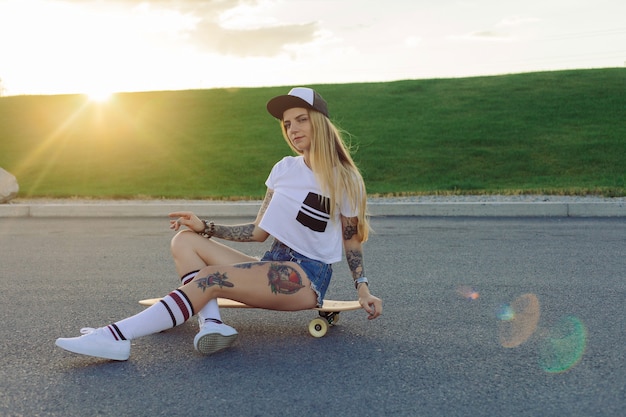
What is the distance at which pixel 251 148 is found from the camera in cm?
2244

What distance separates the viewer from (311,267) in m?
4.02

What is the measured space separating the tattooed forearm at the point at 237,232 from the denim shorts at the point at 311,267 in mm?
314

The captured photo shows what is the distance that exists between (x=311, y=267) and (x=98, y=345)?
121 cm

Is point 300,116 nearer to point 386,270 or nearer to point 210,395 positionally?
point 210,395

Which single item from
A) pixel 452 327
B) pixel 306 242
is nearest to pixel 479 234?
pixel 452 327

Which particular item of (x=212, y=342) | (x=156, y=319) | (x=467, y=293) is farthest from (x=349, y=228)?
(x=467, y=293)

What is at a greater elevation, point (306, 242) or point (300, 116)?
point (300, 116)

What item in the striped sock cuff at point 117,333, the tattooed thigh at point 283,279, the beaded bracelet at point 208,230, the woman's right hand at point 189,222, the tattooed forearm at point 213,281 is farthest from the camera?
the beaded bracelet at point 208,230

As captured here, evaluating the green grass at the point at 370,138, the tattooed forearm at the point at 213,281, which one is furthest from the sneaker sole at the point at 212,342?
the green grass at the point at 370,138

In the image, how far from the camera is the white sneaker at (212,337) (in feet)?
12.0

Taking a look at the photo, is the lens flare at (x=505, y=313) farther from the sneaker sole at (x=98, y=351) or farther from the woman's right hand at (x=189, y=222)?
the sneaker sole at (x=98, y=351)

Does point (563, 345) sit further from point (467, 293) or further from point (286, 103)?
point (286, 103)

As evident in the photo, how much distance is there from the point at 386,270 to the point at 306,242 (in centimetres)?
259

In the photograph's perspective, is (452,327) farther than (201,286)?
Yes
